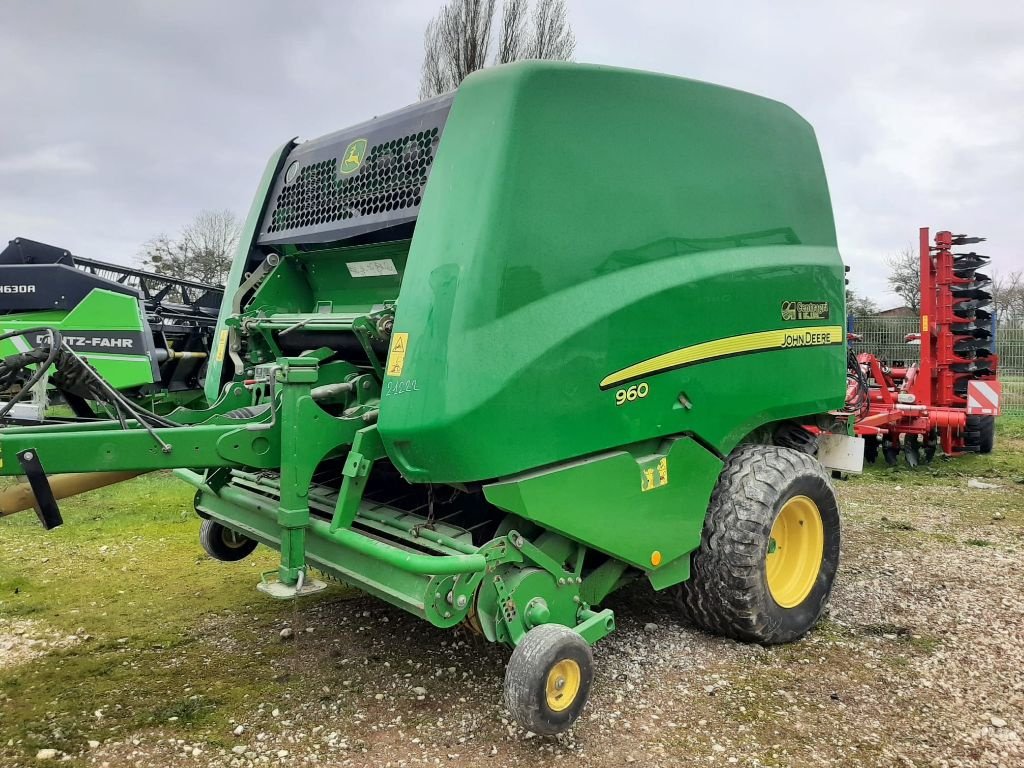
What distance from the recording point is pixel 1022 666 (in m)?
3.52

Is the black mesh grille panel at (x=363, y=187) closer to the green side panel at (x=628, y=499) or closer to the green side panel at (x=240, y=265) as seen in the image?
the green side panel at (x=240, y=265)

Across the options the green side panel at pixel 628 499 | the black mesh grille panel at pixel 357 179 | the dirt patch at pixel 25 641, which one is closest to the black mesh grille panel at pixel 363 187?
the black mesh grille panel at pixel 357 179

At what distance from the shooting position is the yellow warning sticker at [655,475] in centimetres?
315

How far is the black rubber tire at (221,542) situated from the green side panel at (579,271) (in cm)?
198

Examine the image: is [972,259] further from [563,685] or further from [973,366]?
[563,685]

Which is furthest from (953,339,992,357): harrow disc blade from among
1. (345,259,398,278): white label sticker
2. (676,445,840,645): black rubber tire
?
(345,259,398,278): white label sticker

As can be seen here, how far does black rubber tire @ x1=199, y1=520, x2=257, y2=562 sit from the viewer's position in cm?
432

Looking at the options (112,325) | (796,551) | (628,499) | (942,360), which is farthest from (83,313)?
(942,360)

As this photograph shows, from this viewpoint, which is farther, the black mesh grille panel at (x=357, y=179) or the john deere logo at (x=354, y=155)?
the john deere logo at (x=354, y=155)

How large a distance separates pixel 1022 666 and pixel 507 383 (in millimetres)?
2731

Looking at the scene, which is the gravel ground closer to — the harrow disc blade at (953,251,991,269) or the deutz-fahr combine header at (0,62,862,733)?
the deutz-fahr combine header at (0,62,862,733)

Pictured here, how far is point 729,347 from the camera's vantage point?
347 centimetres

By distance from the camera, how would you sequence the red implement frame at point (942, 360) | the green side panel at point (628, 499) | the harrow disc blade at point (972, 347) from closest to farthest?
the green side panel at point (628, 499), the red implement frame at point (942, 360), the harrow disc blade at point (972, 347)

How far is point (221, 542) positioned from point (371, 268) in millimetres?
1793
